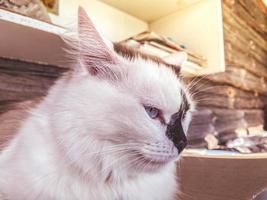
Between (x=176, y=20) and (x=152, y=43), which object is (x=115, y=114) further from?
(x=176, y=20)

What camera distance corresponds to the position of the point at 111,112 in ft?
1.67

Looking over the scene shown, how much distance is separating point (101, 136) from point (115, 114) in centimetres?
4

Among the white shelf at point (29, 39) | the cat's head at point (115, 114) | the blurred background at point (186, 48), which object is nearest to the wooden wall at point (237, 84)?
the blurred background at point (186, 48)

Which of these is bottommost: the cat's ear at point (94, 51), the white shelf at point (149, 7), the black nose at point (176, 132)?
the black nose at point (176, 132)

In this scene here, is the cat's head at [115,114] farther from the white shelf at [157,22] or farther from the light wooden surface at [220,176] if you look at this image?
the white shelf at [157,22]

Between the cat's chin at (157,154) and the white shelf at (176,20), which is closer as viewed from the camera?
the cat's chin at (157,154)

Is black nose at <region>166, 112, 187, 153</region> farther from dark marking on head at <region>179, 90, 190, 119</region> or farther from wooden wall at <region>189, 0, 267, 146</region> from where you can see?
wooden wall at <region>189, 0, 267, 146</region>

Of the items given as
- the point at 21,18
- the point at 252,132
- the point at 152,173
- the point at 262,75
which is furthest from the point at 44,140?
the point at 262,75

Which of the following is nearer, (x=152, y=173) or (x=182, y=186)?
(x=152, y=173)

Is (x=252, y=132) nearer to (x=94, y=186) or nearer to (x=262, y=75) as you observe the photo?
(x=262, y=75)

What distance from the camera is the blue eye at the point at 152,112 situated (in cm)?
52

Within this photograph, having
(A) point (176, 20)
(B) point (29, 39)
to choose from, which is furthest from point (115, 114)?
(A) point (176, 20)

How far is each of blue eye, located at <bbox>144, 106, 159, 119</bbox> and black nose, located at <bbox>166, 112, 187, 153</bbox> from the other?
0.10 ft

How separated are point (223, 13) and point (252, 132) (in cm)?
78
